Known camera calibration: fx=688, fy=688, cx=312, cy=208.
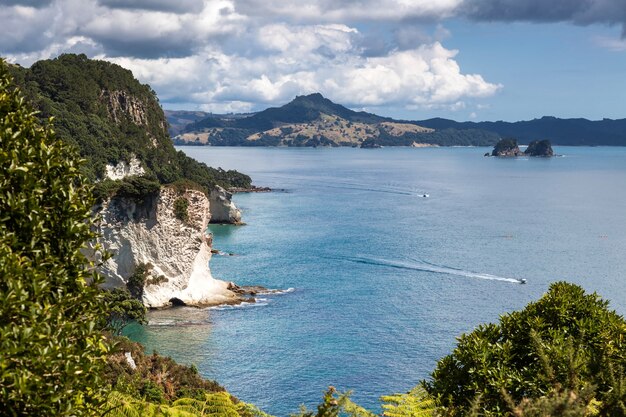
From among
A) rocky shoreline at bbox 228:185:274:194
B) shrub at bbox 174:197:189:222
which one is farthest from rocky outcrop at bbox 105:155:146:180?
rocky shoreline at bbox 228:185:274:194

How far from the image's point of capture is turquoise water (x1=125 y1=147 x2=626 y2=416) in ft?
181

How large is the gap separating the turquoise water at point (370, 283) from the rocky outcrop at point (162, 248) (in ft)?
11.5

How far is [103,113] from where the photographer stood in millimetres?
115312

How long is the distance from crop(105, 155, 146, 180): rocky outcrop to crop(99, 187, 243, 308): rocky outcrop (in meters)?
25.3

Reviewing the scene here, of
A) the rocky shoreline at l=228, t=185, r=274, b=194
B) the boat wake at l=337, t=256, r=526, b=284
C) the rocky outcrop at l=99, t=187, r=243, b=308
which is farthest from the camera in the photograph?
the rocky shoreline at l=228, t=185, r=274, b=194

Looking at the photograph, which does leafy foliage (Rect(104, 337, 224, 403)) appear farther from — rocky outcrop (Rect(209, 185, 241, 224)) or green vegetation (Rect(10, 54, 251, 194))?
rocky outcrop (Rect(209, 185, 241, 224))

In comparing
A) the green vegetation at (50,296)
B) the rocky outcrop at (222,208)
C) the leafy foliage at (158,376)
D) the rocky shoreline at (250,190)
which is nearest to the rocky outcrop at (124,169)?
the rocky outcrop at (222,208)

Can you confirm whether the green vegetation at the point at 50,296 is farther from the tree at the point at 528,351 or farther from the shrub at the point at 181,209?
the shrub at the point at 181,209

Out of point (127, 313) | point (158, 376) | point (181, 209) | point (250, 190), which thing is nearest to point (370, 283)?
point (181, 209)

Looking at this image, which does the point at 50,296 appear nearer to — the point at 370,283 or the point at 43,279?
the point at 43,279

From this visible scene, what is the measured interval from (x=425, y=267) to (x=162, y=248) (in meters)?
35.1

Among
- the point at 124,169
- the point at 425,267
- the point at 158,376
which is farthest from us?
the point at 124,169

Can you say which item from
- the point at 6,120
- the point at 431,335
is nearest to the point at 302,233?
the point at 431,335

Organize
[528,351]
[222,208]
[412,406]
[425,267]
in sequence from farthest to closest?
1. [222,208]
2. [425,267]
3. [528,351]
4. [412,406]
